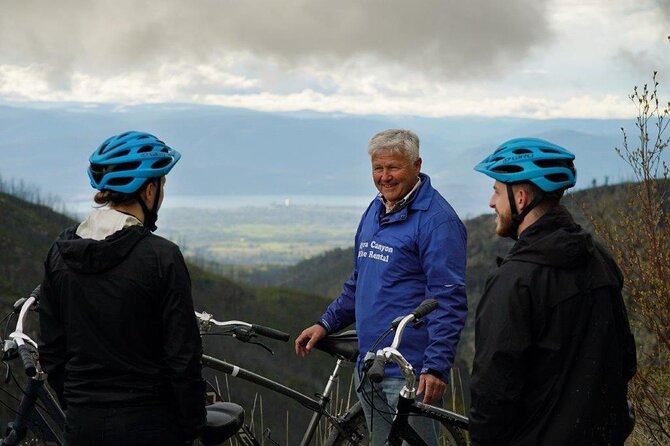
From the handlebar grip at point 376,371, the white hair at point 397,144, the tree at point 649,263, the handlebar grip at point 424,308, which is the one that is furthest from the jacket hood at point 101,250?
the tree at point 649,263

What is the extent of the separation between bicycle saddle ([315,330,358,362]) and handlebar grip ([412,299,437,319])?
1.14 m

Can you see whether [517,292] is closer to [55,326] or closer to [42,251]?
[55,326]

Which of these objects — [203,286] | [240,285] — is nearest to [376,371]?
[203,286]

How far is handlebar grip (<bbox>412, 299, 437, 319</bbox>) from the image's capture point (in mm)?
4230

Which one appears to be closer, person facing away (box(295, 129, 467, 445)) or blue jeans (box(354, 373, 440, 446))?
person facing away (box(295, 129, 467, 445))

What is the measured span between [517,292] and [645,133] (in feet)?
12.3

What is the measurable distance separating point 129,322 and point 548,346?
5.38 feet

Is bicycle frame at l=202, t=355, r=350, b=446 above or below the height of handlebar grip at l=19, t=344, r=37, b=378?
below

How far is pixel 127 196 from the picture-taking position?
12.6 ft

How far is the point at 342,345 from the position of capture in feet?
17.8

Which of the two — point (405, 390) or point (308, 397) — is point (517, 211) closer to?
point (405, 390)

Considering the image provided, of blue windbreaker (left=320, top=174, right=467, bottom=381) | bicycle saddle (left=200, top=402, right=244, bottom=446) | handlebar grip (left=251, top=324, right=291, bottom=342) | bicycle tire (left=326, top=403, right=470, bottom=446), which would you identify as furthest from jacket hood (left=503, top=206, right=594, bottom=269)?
bicycle tire (left=326, top=403, right=470, bottom=446)

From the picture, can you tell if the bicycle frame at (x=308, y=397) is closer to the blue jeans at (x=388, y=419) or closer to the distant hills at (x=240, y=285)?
the blue jeans at (x=388, y=419)

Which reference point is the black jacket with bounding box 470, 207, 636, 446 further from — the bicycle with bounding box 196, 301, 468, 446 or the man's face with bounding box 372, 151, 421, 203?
the bicycle with bounding box 196, 301, 468, 446
